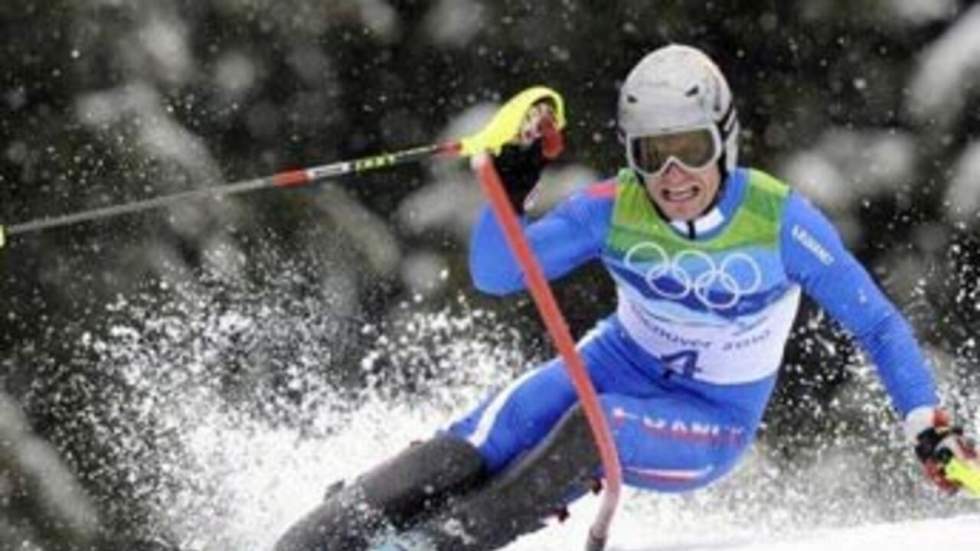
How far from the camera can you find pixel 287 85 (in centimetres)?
1653

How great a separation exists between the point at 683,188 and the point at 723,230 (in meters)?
0.22

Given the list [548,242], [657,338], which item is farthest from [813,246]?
[548,242]

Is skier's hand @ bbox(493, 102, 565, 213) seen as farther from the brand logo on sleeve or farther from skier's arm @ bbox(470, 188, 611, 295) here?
the brand logo on sleeve

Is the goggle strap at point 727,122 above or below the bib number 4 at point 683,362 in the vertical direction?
above

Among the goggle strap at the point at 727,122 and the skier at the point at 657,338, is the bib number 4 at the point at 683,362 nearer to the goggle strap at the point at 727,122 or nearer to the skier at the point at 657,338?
the skier at the point at 657,338

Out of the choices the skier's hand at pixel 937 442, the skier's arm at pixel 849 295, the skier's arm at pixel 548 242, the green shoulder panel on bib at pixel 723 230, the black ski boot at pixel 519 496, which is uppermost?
the skier's arm at pixel 548 242

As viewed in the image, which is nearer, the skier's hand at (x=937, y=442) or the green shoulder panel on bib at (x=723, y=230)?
the skier's hand at (x=937, y=442)

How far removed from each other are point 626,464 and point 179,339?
10.0 metres

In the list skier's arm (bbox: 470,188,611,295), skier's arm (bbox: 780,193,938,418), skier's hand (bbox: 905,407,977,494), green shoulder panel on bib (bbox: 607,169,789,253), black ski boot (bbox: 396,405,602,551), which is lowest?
skier's hand (bbox: 905,407,977,494)

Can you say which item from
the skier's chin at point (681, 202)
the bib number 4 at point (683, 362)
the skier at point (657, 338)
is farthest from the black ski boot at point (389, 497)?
the skier's chin at point (681, 202)

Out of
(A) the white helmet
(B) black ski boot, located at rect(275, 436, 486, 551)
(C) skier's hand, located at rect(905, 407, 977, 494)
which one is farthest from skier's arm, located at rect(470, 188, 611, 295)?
(C) skier's hand, located at rect(905, 407, 977, 494)

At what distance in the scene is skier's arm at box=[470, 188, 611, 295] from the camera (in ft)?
16.8

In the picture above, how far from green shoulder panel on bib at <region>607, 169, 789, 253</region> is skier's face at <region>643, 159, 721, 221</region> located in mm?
104

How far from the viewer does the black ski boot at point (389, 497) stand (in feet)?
16.4
